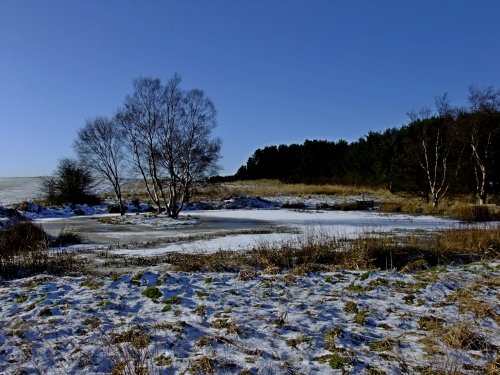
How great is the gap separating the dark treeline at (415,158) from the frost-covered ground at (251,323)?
2583cm

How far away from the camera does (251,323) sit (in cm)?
477

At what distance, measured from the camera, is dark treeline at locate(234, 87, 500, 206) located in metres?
32.0

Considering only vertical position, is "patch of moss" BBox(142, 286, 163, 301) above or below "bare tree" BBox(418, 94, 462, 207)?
below

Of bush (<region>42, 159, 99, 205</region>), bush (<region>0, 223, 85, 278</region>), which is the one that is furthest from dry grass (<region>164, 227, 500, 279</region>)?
bush (<region>42, 159, 99, 205</region>)

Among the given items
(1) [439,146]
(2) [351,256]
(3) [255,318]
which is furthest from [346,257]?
(1) [439,146]

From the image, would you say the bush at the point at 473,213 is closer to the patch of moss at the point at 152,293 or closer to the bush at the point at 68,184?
the patch of moss at the point at 152,293

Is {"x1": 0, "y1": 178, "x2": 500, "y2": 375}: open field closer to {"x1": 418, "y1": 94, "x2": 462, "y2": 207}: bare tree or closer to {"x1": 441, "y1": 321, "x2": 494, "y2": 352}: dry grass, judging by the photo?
{"x1": 441, "y1": 321, "x2": 494, "y2": 352}: dry grass

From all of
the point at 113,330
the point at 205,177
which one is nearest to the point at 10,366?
the point at 113,330

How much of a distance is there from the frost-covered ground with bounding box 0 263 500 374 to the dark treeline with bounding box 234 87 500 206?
25826 mm

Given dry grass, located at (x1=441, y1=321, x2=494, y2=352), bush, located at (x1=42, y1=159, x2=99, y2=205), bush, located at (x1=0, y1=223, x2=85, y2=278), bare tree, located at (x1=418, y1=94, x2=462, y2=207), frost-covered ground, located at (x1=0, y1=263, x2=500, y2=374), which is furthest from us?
bush, located at (x1=42, y1=159, x2=99, y2=205)

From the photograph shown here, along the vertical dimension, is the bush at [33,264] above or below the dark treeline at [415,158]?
below

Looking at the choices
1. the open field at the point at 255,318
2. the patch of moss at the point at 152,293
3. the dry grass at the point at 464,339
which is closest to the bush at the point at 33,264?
the open field at the point at 255,318

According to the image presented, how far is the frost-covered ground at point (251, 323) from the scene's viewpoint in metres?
3.85

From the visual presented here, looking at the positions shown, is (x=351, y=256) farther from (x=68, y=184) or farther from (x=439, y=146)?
(x=68, y=184)
